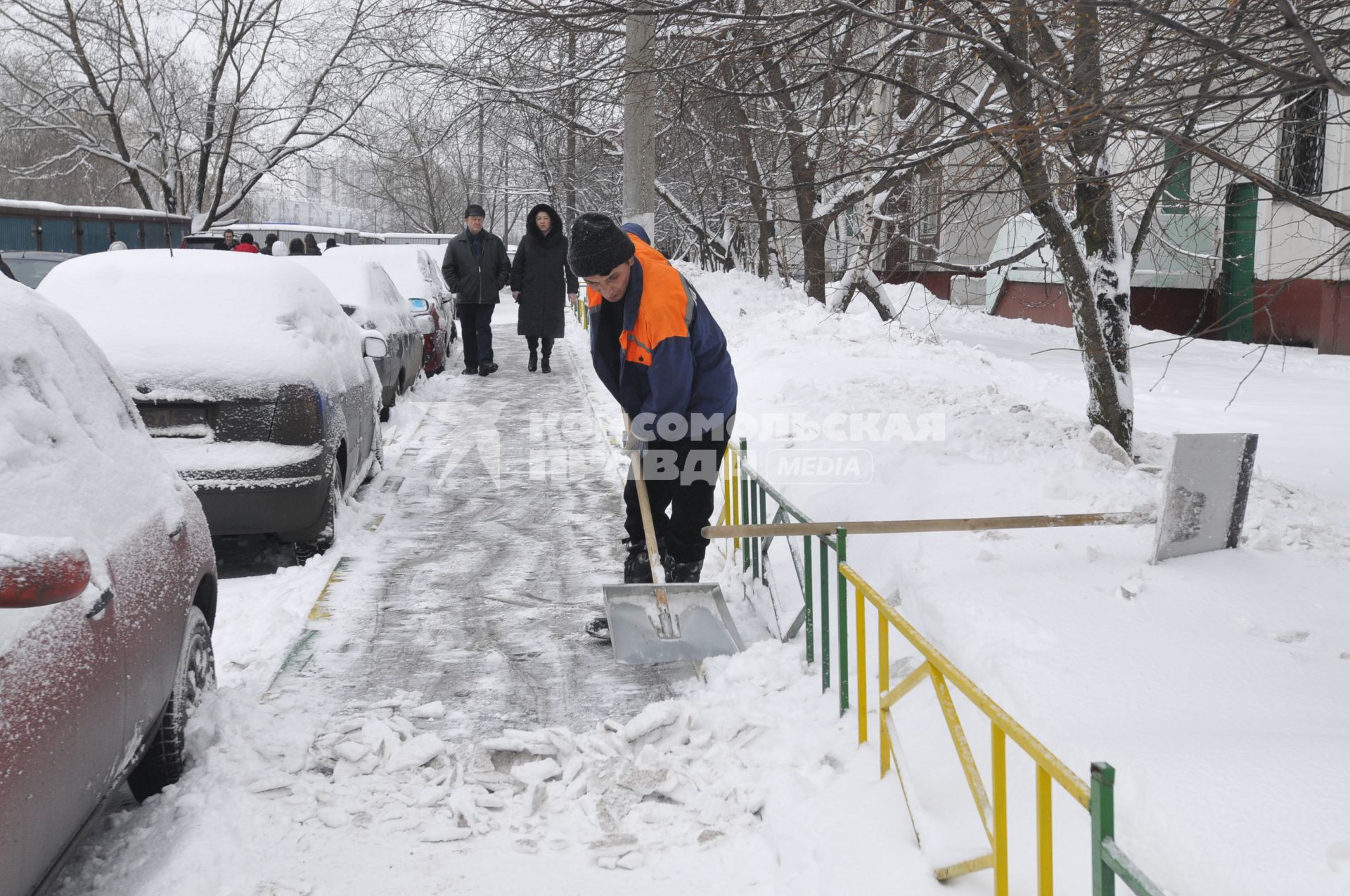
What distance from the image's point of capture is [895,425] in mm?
8273

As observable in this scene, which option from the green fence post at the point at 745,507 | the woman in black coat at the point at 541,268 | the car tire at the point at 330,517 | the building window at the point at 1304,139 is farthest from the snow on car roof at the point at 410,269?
the building window at the point at 1304,139

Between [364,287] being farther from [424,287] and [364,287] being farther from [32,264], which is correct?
[32,264]

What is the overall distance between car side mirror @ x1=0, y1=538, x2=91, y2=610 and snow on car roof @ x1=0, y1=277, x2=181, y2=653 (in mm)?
12

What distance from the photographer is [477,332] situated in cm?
1500

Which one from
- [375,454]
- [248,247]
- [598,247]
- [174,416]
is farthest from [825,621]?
[248,247]

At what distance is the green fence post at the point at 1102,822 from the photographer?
2.04 meters

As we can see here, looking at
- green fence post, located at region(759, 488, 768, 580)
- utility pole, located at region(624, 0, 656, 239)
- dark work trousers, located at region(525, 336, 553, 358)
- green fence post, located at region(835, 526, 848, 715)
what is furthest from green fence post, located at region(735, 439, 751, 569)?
dark work trousers, located at region(525, 336, 553, 358)

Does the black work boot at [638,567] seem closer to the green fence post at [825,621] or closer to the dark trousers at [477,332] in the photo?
the green fence post at [825,621]

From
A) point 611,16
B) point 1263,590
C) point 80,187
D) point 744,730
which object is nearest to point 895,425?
point 611,16

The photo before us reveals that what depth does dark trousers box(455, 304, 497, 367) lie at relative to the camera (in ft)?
48.5

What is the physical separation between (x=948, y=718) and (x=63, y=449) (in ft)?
7.76

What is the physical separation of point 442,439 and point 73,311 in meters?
4.54

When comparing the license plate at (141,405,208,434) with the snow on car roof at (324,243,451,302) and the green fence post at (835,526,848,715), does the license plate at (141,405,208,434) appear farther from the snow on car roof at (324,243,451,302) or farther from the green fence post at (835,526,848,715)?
the snow on car roof at (324,243,451,302)

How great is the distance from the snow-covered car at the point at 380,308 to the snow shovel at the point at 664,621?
5.71m
